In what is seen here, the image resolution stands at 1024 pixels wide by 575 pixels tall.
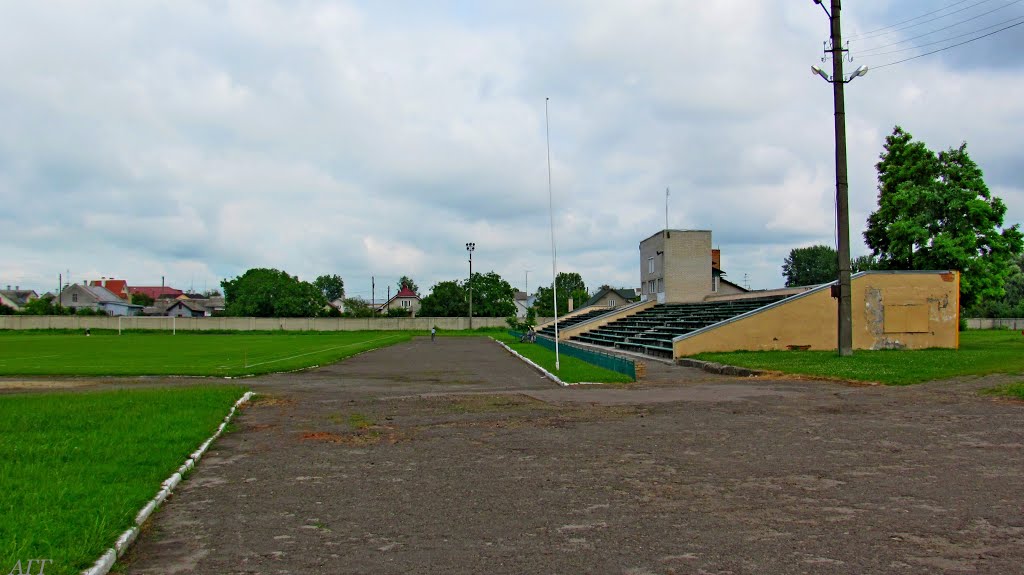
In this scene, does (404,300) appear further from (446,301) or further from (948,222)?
(948,222)

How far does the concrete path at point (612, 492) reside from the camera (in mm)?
4594

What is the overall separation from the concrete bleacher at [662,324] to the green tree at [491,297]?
60093mm

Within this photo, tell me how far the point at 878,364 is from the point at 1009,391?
6.59 m

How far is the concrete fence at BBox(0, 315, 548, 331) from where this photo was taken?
80000 millimetres

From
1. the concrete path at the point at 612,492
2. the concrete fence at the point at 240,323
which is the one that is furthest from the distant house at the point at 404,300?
the concrete path at the point at 612,492

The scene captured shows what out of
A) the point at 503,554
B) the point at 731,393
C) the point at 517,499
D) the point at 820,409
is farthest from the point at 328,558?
the point at 731,393

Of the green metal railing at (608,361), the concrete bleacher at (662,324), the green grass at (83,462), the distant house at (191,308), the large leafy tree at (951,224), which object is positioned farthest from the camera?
the distant house at (191,308)

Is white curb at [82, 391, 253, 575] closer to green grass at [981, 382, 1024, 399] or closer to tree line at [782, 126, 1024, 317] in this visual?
green grass at [981, 382, 1024, 399]

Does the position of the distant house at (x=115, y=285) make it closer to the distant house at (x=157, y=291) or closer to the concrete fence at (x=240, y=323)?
the distant house at (x=157, y=291)

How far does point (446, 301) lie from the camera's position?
340ft

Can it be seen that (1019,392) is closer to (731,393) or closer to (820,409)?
(820,409)

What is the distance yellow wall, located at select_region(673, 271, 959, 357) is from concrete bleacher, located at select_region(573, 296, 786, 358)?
1.81 meters

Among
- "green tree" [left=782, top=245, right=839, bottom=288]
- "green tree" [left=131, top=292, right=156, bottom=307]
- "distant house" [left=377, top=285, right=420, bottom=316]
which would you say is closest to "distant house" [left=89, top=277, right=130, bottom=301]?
"green tree" [left=131, top=292, right=156, bottom=307]

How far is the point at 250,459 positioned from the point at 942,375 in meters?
14.6
